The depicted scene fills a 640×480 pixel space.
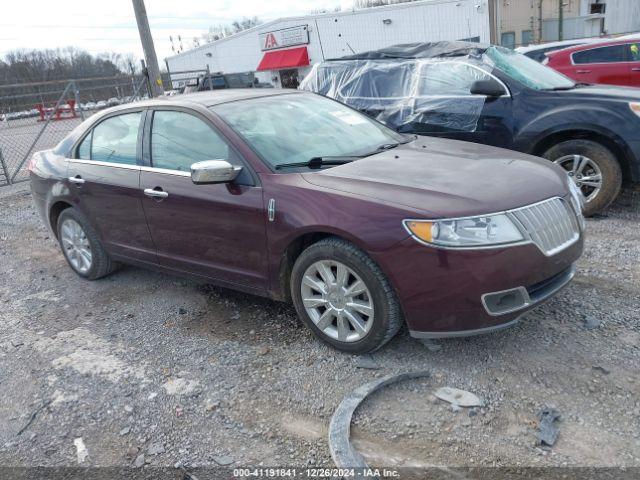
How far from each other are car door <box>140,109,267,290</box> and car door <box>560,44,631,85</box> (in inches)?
354

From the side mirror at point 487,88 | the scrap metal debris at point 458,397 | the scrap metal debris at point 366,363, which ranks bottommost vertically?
the scrap metal debris at point 458,397

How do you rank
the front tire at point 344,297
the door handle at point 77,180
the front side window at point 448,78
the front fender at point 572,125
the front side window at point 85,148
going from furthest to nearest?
1. the front side window at point 448,78
2. the front fender at point 572,125
3. the front side window at point 85,148
4. the door handle at point 77,180
5. the front tire at point 344,297

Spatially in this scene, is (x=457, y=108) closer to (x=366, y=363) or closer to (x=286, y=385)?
(x=366, y=363)

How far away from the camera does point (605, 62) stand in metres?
10.5

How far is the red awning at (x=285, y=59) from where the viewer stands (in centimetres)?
3522

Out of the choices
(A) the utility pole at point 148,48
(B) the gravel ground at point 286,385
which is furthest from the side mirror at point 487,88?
(A) the utility pole at point 148,48

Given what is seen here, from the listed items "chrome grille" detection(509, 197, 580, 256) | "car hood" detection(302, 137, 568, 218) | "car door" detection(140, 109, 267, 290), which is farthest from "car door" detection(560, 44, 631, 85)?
"car door" detection(140, 109, 267, 290)

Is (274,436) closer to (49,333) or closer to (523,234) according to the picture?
(523,234)

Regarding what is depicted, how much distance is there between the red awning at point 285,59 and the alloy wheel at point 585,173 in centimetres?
3138

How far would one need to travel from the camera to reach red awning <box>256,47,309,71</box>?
116ft

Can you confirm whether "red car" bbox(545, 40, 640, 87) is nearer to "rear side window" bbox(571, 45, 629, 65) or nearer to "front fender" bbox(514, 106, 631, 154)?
"rear side window" bbox(571, 45, 629, 65)

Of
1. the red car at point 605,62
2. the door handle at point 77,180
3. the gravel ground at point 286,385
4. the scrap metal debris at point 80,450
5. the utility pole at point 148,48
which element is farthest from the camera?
the utility pole at point 148,48

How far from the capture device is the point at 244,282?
384 centimetres

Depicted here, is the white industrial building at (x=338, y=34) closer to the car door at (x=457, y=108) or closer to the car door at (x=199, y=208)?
the car door at (x=457, y=108)
